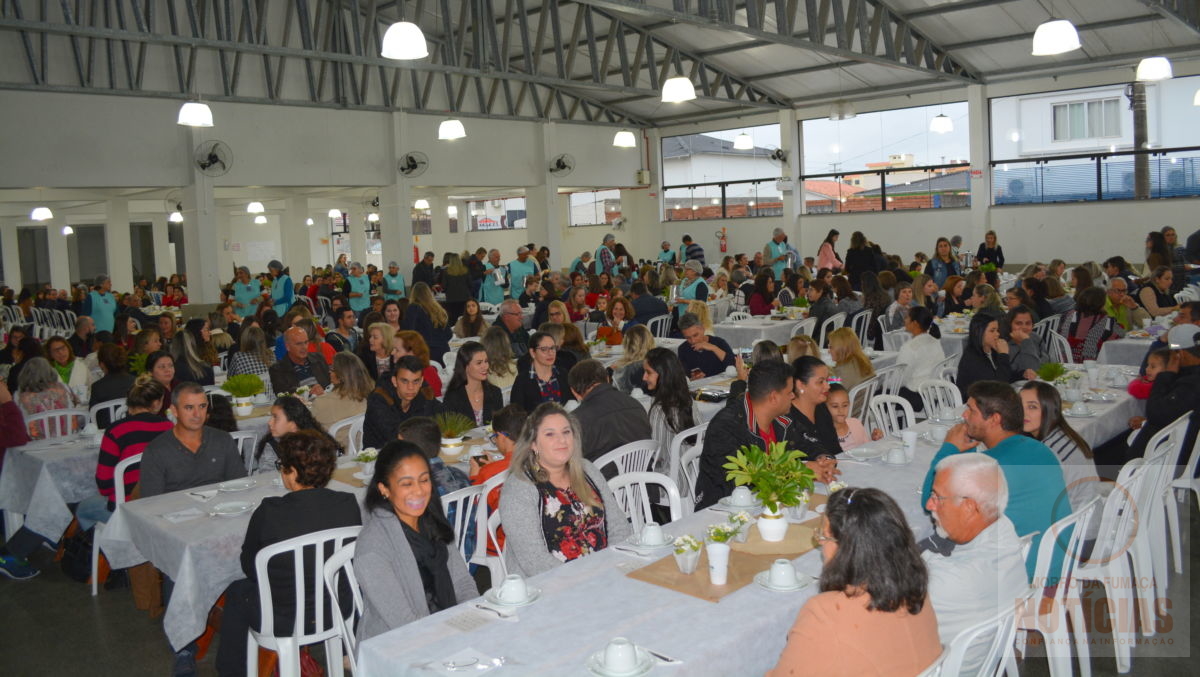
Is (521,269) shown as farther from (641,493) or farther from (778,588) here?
(778,588)

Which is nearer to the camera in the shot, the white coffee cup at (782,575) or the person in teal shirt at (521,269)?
the white coffee cup at (782,575)

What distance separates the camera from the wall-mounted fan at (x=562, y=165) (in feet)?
56.4

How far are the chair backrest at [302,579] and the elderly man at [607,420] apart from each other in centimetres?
139

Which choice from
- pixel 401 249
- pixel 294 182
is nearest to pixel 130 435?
pixel 294 182

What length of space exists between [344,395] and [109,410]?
155 cm

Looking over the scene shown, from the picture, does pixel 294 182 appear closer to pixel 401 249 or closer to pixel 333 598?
pixel 401 249

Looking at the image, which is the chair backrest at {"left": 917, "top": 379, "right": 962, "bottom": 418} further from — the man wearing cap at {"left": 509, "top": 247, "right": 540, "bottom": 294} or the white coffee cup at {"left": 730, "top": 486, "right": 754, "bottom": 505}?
the man wearing cap at {"left": 509, "top": 247, "right": 540, "bottom": 294}

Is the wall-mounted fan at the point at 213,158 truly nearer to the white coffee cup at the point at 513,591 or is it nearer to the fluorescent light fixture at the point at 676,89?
the fluorescent light fixture at the point at 676,89

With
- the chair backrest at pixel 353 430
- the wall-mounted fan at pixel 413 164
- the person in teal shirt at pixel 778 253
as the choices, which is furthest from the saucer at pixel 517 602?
the wall-mounted fan at pixel 413 164

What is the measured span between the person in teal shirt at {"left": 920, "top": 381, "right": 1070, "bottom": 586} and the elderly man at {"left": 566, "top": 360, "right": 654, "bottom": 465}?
1.33 m

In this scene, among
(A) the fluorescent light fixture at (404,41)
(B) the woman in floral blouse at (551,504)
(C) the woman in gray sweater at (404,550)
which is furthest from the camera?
(A) the fluorescent light fixture at (404,41)

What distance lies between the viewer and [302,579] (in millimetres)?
3205

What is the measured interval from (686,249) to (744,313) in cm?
576

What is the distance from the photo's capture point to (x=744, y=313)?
10711 millimetres
